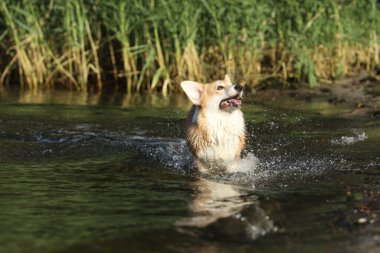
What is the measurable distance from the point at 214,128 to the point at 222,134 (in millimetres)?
91

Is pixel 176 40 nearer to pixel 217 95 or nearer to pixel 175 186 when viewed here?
pixel 217 95

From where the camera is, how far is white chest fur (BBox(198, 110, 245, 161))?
6473mm

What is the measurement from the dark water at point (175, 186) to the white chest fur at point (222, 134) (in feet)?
0.68

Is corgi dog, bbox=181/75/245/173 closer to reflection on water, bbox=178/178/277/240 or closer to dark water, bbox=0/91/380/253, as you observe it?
dark water, bbox=0/91/380/253

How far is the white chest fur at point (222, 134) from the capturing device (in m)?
6.47

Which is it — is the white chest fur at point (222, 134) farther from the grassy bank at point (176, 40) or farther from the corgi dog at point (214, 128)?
the grassy bank at point (176, 40)

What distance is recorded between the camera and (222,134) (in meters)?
6.48

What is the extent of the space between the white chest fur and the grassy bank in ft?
15.2

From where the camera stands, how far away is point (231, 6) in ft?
36.5

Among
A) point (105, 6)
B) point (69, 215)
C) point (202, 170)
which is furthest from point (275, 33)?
point (69, 215)

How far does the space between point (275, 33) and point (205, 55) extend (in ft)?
4.10

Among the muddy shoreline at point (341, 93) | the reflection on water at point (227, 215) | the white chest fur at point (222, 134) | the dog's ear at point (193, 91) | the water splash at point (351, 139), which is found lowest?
the reflection on water at point (227, 215)

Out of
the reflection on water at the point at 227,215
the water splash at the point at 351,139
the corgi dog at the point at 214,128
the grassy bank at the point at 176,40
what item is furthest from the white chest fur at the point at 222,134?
the grassy bank at the point at 176,40

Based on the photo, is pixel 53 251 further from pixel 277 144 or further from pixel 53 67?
pixel 53 67
